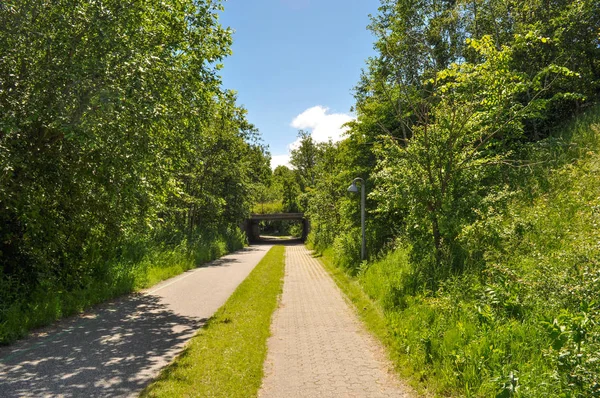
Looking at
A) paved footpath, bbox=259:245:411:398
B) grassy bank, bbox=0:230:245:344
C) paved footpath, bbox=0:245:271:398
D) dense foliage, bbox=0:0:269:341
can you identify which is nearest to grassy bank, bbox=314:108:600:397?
paved footpath, bbox=259:245:411:398

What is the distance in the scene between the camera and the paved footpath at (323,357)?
4.44m

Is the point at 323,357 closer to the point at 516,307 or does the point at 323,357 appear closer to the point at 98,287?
the point at 516,307

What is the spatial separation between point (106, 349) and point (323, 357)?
3.77 m

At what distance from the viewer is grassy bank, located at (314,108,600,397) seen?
132 inches

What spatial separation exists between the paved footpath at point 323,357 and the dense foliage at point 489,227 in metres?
0.59

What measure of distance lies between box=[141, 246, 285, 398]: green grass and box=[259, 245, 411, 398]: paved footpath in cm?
23

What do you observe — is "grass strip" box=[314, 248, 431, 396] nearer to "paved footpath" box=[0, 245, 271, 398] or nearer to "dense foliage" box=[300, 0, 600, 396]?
"dense foliage" box=[300, 0, 600, 396]

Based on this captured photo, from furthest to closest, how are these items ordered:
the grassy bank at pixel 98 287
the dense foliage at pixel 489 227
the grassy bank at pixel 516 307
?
the grassy bank at pixel 98 287 < the dense foliage at pixel 489 227 < the grassy bank at pixel 516 307

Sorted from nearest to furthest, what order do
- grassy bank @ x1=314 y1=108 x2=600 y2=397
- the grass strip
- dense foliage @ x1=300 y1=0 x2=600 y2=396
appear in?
grassy bank @ x1=314 y1=108 x2=600 y2=397
dense foliage @ x1=300 y1=0 x2=600 y2=396
the grass strip

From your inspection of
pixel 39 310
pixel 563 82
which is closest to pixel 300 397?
pixel 39 310

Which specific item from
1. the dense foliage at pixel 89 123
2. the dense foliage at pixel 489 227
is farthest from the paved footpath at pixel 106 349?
the dense foliage at pixel 489 227

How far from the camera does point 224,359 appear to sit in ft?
17.3

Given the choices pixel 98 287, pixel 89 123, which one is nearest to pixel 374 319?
pixel 89 123

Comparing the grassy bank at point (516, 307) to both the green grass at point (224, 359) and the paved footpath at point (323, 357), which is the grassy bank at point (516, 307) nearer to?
the paved footpath at point (323, 357)
